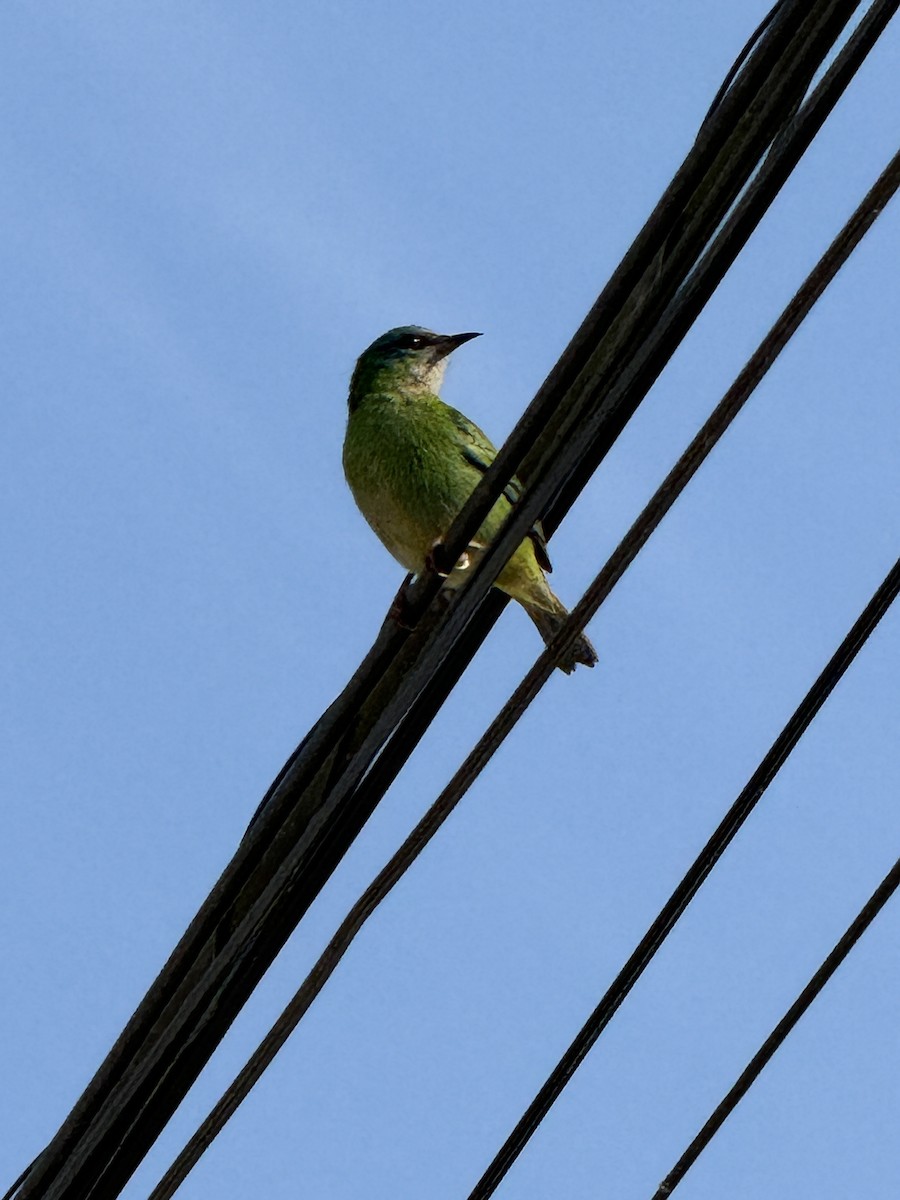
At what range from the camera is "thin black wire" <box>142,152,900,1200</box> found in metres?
3.61

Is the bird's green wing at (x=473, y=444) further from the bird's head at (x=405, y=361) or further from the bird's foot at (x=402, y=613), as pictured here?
the bird's foot at (x=402, y=613)

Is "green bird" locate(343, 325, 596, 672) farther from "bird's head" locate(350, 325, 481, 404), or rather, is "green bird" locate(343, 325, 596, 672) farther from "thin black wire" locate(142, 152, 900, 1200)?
"thin black wire" locate(142, 152, 900, 1200)

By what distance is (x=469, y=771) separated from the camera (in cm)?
396

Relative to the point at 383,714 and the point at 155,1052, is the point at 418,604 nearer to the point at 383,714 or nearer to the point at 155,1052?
the point at 383,714

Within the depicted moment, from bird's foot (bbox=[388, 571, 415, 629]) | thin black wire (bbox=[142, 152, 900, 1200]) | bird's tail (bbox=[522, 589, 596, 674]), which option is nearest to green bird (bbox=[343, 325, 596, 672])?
bird's tail (bbox=[522, 589, 596, 674])

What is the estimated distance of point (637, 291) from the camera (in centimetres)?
369

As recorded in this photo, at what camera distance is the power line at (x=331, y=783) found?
374cm

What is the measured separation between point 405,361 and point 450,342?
0.29 metres

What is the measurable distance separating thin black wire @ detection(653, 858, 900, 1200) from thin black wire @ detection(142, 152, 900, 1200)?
907mm

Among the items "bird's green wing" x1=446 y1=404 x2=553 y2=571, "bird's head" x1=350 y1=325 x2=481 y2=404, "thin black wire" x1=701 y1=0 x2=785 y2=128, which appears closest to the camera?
"thin black wire" x1=701 y1=0 x2=785 y2=128

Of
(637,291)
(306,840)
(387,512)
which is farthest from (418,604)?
(387,512)

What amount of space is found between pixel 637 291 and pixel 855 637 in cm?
97

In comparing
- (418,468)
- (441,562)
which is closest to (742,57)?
(441,562)

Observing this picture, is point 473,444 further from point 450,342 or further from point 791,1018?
point 791,1018
